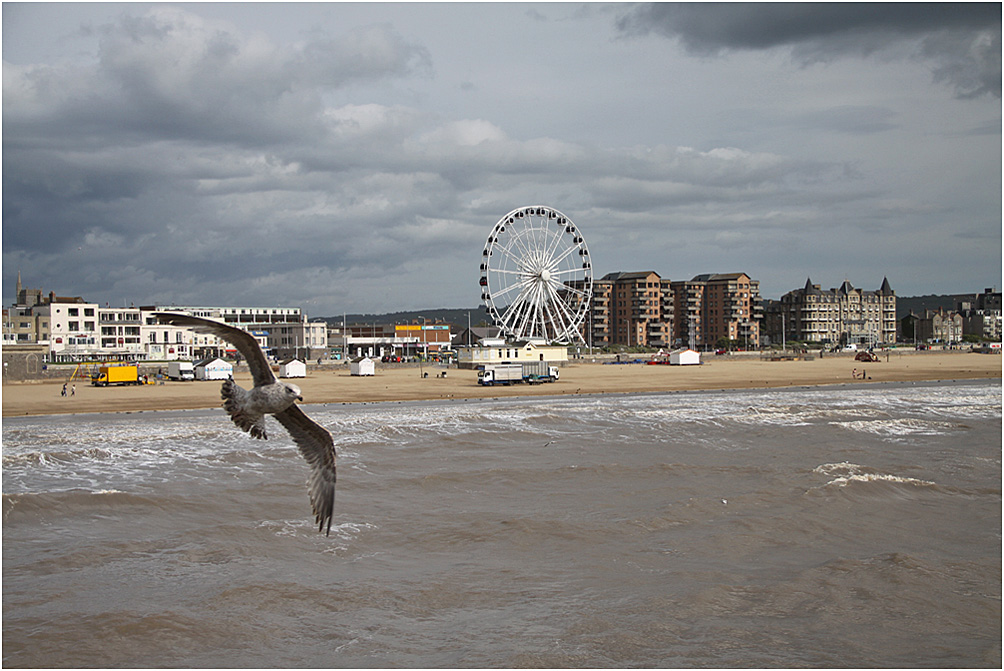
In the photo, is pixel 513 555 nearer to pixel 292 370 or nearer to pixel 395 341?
pixel 292 370

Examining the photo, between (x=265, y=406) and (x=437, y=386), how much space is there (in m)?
55.7

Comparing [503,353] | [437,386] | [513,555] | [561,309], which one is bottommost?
[513,555]

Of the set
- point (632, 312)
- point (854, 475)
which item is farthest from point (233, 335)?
point (632, 312)

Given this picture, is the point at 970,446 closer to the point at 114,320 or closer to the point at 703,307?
the point at 114,320

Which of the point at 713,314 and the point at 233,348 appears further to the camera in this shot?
the point at 713,314

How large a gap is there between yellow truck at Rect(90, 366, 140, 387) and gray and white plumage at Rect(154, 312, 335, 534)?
6451 centimetres

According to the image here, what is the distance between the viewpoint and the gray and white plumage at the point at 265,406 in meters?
6.86

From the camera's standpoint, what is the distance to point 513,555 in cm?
1655

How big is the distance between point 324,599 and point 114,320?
10722 centimetres

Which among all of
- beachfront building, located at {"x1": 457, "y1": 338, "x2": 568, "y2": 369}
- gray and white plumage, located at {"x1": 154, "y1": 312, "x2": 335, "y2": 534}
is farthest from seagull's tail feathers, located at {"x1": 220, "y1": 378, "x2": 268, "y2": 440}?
beachfront building, located at {"x1": 457, "y1": 338, "x2": 568, "y2": 369}

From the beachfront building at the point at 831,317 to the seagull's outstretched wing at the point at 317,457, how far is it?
553 feet

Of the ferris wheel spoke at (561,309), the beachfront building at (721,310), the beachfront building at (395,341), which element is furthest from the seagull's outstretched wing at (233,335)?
the beachfront building at (721,310)

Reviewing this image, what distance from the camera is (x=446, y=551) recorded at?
55.0 ft

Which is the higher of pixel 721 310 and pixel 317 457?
pixel 721 310
